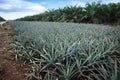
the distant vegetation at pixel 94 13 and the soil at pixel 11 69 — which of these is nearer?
the soil at pixel 11 69

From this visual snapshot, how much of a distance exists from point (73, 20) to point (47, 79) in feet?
48.3

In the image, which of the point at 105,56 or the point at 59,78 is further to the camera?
the point at 105,56

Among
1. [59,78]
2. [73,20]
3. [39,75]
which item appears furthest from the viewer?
[73,20]

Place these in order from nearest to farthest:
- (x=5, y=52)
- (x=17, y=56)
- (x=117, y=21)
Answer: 1. (x=17, y=56)
2. (x=5, y=52)
3. (x=117, y=21)

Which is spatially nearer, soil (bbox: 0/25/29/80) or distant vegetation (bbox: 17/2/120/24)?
soil (bbox: 0/25/29/80)

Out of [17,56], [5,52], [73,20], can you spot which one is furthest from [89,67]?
[73,20]

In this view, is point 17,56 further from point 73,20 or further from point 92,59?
point 73,20

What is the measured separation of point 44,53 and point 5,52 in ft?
4.51

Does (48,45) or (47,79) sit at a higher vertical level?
(48,45)

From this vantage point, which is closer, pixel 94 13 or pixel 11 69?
pixel 11 69

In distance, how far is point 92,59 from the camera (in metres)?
3.70

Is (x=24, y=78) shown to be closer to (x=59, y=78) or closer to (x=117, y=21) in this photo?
(x=59, y=78)

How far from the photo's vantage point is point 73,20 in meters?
18.0

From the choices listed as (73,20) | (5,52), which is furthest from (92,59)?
(73,20)
